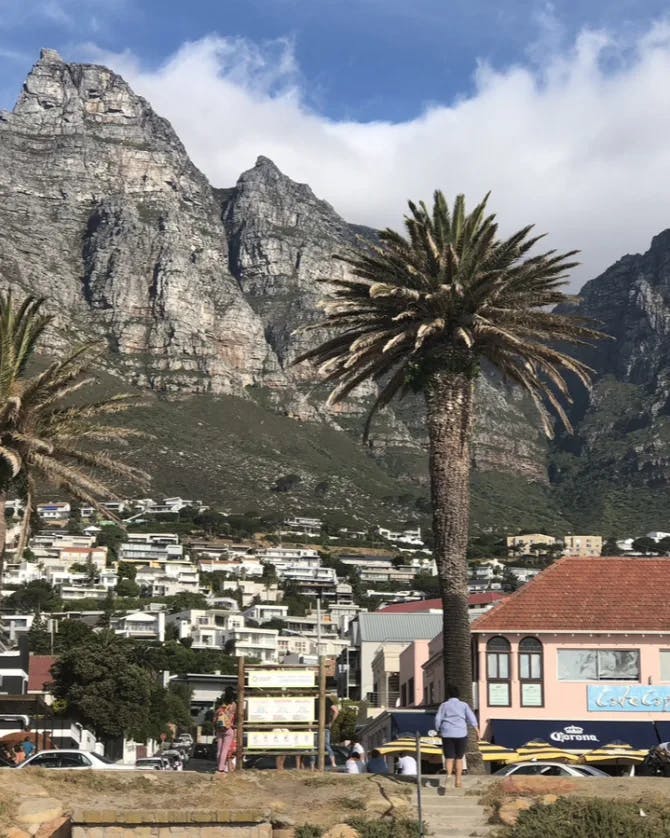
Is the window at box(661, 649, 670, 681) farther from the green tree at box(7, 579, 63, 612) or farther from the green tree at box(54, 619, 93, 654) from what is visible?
the green tree at box(7, 579, 63, 612)

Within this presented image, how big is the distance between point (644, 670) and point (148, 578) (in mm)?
157473

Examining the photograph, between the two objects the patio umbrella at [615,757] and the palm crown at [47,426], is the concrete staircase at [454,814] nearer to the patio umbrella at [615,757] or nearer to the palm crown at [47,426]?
the patio umbrella at [615,757]

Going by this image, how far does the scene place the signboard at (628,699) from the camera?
1821 inches

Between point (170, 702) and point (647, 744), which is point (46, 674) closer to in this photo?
point (170, 702)

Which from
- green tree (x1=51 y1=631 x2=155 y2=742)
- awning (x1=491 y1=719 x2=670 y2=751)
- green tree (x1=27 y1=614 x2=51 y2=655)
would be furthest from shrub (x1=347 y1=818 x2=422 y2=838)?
green tree (x1=27 y1=614 x2=51 y2=655)

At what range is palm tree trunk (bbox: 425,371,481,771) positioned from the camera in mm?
31359

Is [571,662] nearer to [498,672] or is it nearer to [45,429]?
[498,672]

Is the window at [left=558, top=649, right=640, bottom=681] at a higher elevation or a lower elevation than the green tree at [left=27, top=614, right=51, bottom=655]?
lower

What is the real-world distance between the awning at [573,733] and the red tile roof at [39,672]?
199 ft


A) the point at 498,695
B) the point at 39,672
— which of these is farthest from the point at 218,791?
the point at 39,672

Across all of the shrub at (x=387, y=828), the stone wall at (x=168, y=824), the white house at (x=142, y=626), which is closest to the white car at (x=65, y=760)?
the stone wall at (x=168, y=824)

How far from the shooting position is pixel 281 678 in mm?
25750

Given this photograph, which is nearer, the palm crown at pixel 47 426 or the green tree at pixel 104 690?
the palm crown at pixel 47 426

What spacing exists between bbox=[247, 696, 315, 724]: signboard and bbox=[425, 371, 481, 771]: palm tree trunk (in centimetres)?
643
